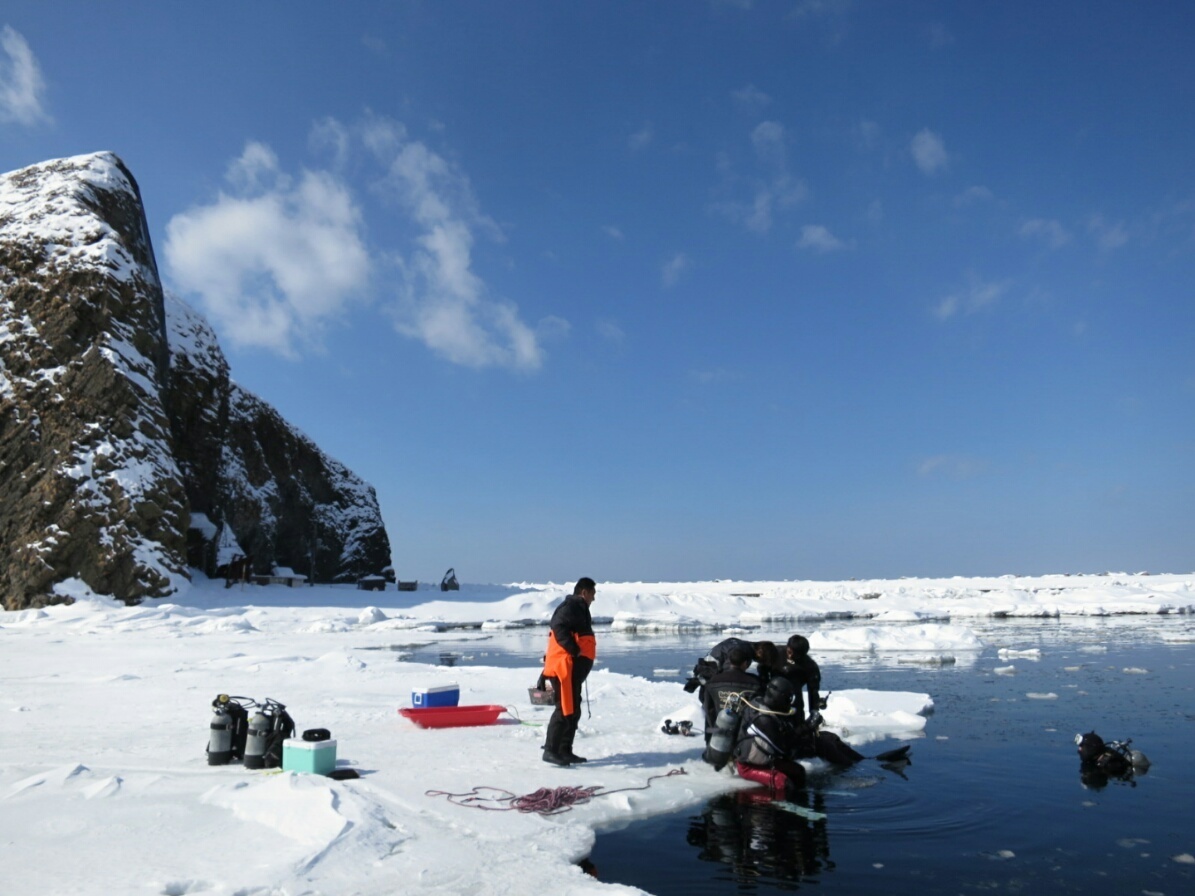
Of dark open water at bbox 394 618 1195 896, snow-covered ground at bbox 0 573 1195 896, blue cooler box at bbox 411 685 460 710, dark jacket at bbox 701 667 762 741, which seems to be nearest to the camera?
snow-covered ground at bbox 0 573 1195 896

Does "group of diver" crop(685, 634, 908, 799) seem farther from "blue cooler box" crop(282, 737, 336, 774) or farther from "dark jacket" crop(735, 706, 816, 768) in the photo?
"blue cooler box" crop(282, 737, 336, 774)

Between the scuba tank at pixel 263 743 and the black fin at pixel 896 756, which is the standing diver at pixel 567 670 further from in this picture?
the black fin at pixel 896 756

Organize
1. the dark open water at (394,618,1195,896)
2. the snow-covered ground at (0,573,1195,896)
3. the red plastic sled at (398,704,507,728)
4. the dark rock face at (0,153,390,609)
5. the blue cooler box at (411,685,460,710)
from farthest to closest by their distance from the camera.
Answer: the dark rock face at (0,153,390,609)
the blue cooler box at (411,685,460,710)
the red plastic sled at (398,704,507,728)
the dark open water at (394,618,1195,896)
the snow-covered ground at (0,573,1195,896)

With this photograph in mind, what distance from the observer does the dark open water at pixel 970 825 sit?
200 inches

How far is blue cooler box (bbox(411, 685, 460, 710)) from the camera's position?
32.8 feet

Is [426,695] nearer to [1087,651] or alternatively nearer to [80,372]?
[1087,651]

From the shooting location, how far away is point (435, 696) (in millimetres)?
10102

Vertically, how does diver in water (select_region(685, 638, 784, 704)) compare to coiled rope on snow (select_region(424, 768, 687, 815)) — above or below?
above

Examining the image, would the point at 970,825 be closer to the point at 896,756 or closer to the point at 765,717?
the point at 765,717

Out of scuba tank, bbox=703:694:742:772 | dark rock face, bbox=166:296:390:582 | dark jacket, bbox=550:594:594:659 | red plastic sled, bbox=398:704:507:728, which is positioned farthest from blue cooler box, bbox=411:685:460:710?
dark rock face, bbox=166:296:390:582

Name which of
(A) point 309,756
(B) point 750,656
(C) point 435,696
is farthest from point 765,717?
(C) point 435,696

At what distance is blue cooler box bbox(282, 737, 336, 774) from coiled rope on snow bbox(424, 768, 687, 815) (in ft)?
3.24

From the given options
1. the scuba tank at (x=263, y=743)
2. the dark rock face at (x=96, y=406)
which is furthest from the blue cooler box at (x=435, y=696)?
the dark rock face at (x=96, y=406)

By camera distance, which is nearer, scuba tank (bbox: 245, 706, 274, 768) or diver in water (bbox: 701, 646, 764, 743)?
scuba tank (bbox: 245, 706, 274, 768)
